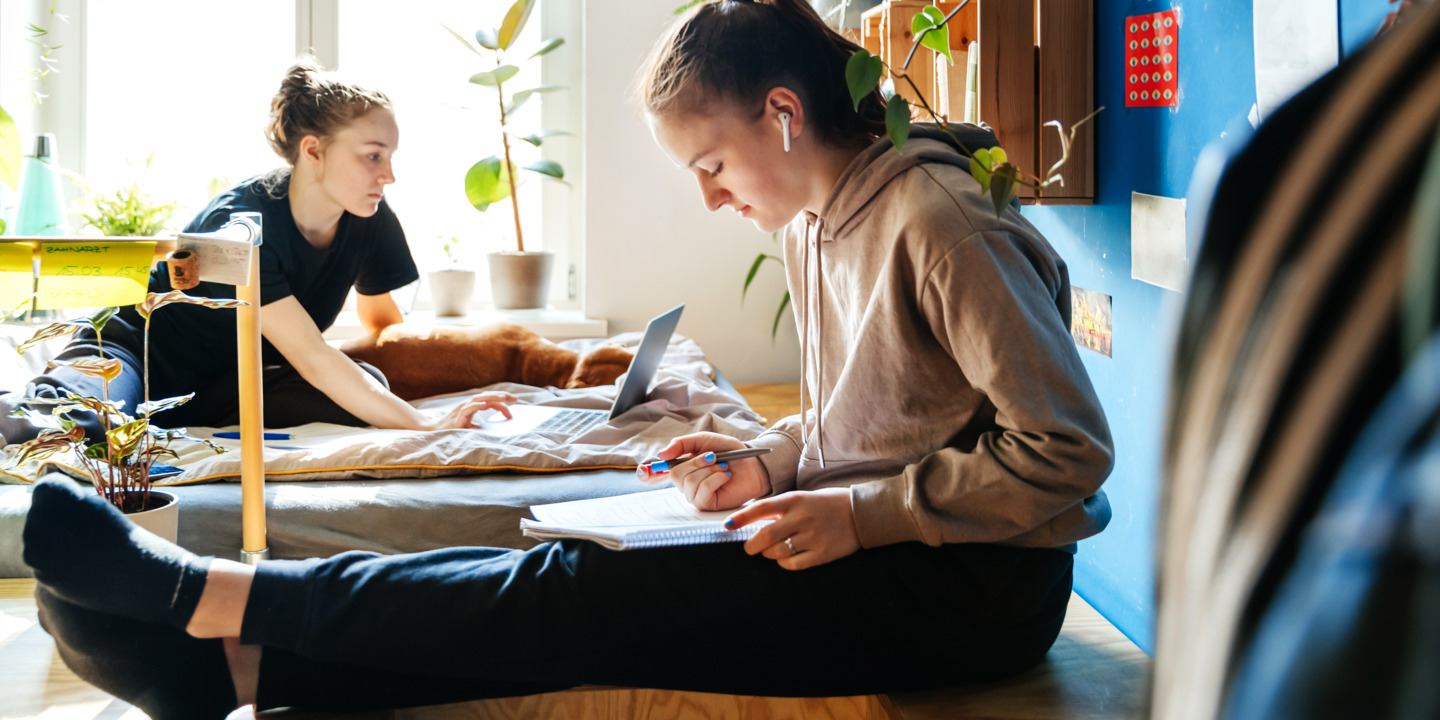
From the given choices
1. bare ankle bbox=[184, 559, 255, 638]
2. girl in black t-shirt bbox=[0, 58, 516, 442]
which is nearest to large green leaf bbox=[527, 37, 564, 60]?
girl in black t-shirt bbox=[0, 58, 516, 442]

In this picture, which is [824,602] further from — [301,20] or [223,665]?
[301,20]

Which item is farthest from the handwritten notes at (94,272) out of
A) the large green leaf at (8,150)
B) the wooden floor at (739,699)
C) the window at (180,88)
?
the window at (180,88)

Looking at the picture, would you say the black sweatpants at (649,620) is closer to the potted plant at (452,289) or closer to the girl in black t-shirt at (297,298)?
the girl in black t-shirt at (297,298)

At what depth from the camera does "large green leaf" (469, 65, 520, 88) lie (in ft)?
9.02

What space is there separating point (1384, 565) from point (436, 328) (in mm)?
2224

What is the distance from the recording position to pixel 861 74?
94 cm

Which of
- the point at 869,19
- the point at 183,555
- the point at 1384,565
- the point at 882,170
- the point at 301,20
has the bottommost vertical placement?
the point at 183,555

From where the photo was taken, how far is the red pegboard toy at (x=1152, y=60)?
3.72 ft

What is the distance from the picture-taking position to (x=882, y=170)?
103cm

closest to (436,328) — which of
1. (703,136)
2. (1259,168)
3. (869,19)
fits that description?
(869,19)

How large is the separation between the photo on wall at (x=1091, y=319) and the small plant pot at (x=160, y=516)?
3.72 ft

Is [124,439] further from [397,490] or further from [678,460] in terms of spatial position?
[678,460]

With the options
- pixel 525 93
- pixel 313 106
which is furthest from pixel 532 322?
pixel 313 106

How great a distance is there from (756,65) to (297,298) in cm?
127
